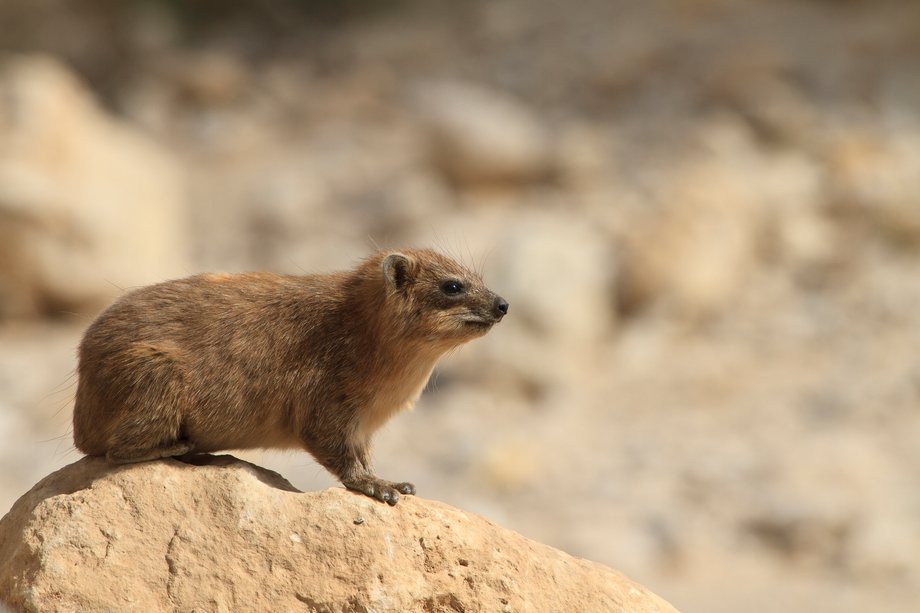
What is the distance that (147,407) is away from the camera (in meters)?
6.89

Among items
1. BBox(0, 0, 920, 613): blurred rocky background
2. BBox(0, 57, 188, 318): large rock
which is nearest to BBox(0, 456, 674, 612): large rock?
BBox(0, 0, 920, 613): blurred rocky background

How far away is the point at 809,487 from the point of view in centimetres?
1648

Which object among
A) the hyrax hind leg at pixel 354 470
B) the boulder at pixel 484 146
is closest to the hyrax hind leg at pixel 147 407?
the hyrax hind leg at pixel 354 470

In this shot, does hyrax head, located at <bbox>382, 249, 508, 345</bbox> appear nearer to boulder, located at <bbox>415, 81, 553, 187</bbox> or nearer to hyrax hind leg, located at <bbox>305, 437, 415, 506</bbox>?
hyrax hind leg, located at <bbox>305, 437, 415, 506</bbox>

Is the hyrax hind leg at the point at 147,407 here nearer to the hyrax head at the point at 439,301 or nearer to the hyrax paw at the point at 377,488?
the hyrax paw at the point at 377,488

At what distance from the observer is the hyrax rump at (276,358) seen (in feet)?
22.8

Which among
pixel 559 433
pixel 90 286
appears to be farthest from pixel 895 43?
pixel 90 286

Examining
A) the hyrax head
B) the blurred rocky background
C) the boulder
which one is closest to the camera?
the hyrax head

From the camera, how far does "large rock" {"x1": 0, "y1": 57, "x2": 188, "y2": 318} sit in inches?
818

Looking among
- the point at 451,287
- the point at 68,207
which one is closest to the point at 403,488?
the point at 451,287

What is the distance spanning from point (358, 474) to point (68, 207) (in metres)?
15.6

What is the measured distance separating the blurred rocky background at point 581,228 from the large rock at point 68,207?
63 mm

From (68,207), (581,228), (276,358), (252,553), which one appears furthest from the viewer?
(581,228)

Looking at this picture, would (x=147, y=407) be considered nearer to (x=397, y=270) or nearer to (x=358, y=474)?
(x=358, y=474)
